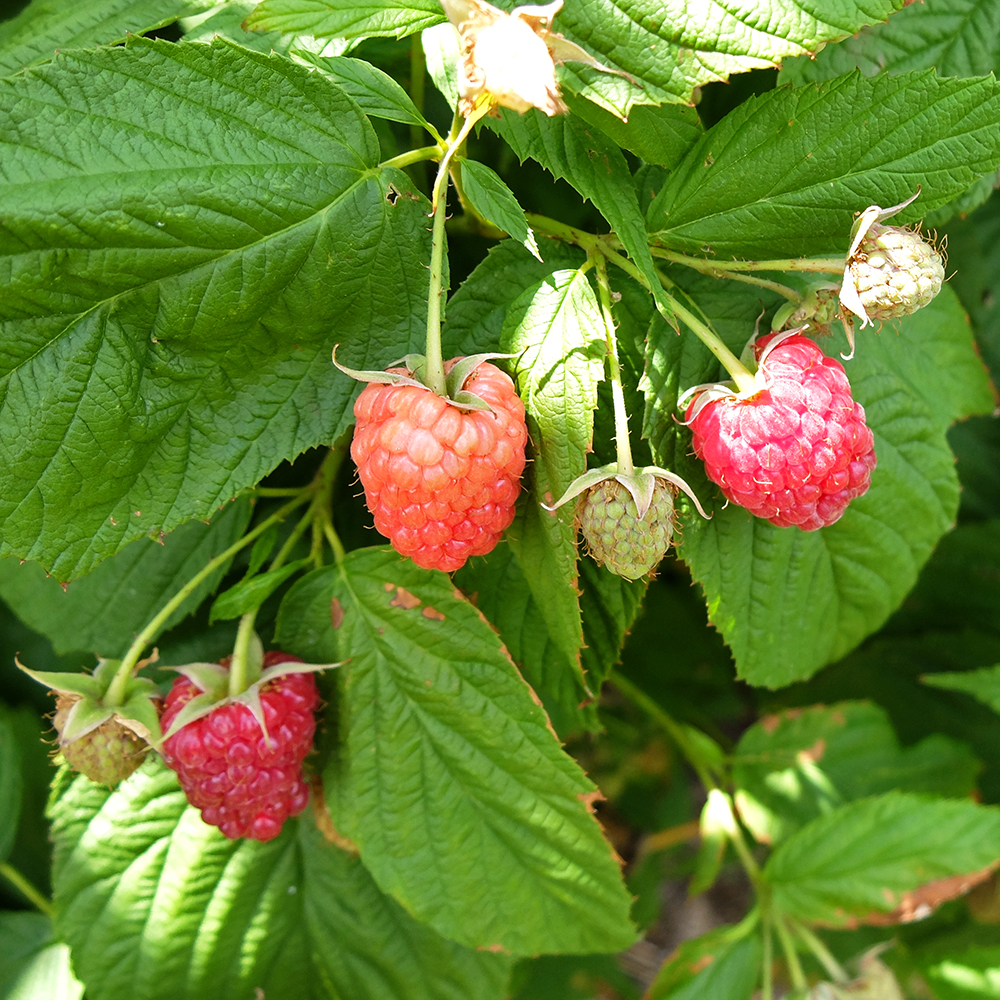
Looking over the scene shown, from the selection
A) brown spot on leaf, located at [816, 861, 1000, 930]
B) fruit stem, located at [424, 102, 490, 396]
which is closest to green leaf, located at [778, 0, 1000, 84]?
fruit stem, located at [424, 102, 490, 396]

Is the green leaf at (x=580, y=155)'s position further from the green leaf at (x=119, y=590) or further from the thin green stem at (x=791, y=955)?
the thin green stem at (x=791, y=955)

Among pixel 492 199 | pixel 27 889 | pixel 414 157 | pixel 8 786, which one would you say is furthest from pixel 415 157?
pixel 27 889

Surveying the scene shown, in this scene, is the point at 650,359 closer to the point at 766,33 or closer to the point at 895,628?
the point at 766,33

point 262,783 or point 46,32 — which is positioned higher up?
point 46,32

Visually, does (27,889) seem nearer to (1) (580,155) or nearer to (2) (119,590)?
(2) (119,590)

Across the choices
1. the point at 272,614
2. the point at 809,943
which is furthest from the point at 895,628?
the point at 272,614

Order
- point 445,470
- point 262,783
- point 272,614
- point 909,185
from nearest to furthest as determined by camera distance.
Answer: point 445,470
point 909,185
point 262,783
point 272,614

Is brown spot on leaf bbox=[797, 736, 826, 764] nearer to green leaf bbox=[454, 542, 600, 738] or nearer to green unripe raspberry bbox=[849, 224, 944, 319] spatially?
green leaf bbox=[454, 542, 600, 738]

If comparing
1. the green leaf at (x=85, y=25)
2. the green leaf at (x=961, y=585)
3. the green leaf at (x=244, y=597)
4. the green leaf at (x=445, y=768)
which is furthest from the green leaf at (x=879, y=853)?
the green leaf at (x=85, y=25)
